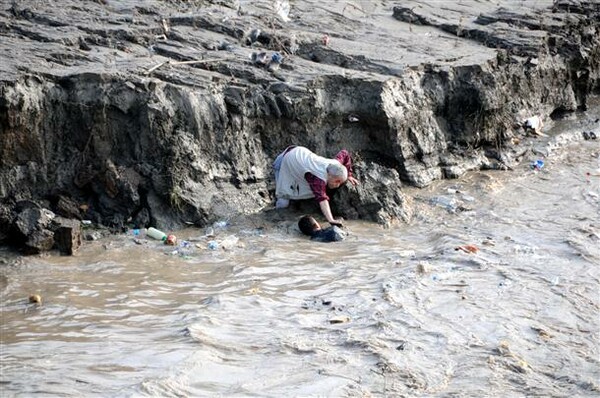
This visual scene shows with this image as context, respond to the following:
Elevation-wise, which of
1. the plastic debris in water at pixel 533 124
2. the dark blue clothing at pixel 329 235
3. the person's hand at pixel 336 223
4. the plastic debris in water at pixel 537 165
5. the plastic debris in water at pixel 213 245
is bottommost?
the plastic debris in water at pixel 213 245

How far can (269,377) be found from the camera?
18.6ft

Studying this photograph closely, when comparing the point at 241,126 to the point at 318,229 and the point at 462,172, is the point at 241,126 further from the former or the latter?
the point at 462,172

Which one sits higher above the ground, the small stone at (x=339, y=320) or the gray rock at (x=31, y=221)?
the gray rock at (x=31, y=221)

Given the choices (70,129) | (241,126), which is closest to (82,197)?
(70,129)

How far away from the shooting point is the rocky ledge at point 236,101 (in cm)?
845

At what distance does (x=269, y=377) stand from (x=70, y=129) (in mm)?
3945

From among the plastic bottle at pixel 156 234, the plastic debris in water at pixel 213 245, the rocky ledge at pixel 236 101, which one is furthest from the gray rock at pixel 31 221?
the plastic debris in water at pixel 213 245

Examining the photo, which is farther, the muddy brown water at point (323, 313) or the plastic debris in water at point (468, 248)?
the plastic debris in water at point (468, 248)

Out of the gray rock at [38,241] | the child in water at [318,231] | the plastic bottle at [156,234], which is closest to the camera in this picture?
the gray rock at [38,241]

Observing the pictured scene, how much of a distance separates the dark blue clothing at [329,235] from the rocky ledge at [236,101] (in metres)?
0.57

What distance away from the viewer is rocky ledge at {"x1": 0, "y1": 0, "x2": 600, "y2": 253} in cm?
845

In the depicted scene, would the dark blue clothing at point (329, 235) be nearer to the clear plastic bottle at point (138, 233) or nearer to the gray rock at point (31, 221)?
the clear plastic bottle at point (138, 233)

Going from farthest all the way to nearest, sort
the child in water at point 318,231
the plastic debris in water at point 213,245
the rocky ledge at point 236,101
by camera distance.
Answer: the child in water at point 318,231
the rocky ledge at point 236,101
the plastic debris in water at point 213,245

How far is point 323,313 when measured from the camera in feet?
22.5
